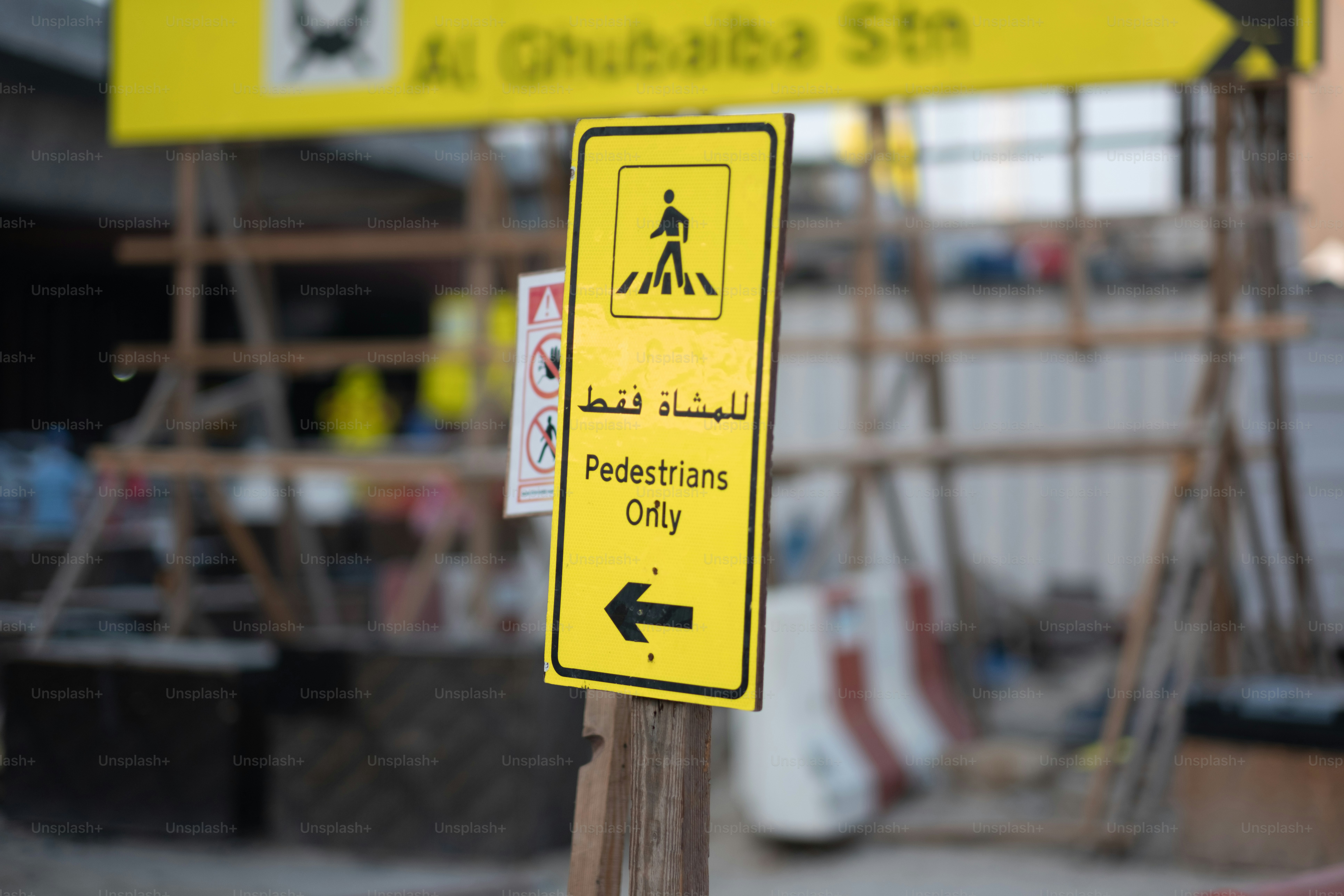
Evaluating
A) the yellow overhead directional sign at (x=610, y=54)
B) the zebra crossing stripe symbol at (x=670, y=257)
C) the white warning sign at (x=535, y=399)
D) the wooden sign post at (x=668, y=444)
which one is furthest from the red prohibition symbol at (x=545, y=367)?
the yellow overhead directional sign at (x=610, y=54)

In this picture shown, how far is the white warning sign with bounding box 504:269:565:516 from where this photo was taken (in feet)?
9.46

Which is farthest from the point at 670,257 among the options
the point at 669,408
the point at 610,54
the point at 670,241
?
the point at 610,54

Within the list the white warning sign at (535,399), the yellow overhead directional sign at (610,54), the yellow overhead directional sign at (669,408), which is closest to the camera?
the yellow overhead directional sign at (669,408)

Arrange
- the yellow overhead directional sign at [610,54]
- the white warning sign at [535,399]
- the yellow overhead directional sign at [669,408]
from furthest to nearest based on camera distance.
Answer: the yellow overhead directional sign at [610,54] < the white warning sign at [535,399] < the yellow overhead directional sign at [669,408]

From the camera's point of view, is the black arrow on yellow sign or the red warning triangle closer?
the black arrow on yellow sign

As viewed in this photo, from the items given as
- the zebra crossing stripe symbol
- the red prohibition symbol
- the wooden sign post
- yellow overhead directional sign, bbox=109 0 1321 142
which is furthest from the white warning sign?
yellow overhead directional sign, bbox=109 0 1321 142

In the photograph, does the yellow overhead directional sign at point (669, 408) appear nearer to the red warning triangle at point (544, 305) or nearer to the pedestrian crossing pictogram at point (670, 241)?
the pedestrian crossing pictogram at point (670, 241)

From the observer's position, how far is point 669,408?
2.37 m

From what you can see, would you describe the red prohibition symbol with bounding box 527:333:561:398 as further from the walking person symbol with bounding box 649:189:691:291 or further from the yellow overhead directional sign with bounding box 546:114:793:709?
the walking person symbol with bounding box 649:189:691:291

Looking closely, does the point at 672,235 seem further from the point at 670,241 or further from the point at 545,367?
the point at 545,367

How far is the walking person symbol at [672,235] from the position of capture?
2.39 m

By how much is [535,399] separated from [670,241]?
0.67 metres

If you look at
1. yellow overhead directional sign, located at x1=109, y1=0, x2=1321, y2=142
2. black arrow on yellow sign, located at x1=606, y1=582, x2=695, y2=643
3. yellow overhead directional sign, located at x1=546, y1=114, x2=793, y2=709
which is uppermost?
yellow overhead directional sign, located at x1=109, y1=0, x2=1321, y2=142

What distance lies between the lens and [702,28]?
19.8ft
